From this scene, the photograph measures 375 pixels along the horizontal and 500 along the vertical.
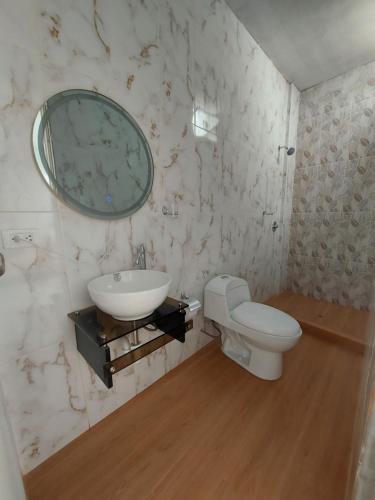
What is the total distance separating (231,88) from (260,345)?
196 cm

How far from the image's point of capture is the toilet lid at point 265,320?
4.32 ft

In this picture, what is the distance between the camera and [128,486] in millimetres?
916

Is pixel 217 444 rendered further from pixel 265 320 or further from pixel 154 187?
pixel 154 187

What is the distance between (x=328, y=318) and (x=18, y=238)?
265 centimetres

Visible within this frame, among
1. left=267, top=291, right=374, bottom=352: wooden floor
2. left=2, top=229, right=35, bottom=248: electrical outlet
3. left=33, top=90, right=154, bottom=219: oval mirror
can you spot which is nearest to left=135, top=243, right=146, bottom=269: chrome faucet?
left=33, top=90, right=154, bottom=219: oval mirror

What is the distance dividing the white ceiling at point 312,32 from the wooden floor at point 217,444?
2.66 m

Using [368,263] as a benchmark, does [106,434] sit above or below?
below

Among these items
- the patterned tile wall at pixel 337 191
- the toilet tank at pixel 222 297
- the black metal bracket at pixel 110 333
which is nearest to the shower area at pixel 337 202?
the patterned tile wall at pixel 337 191

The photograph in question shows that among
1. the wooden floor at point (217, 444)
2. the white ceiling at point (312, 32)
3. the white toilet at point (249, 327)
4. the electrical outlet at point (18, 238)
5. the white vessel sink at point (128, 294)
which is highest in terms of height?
the white ceiling at point (312, 32)

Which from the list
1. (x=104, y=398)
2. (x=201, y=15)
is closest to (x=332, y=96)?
(x=201, y=15)

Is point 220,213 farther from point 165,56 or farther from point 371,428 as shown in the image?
point 371,428

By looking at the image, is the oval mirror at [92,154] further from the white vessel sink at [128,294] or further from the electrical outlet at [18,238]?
the white vessel sink at [128,294]

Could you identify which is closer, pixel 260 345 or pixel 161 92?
pixel 161 92

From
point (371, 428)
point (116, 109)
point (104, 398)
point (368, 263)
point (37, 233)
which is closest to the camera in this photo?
point (371, 428)
